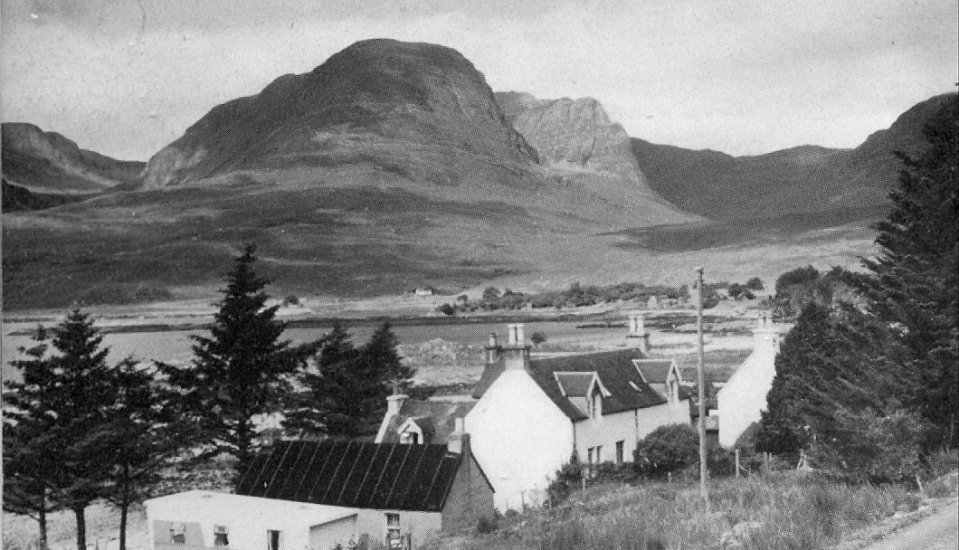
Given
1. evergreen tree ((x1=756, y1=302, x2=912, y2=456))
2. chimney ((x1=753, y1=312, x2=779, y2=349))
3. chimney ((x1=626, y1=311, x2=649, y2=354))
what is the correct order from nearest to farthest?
1. evergreen tree ((x1=756, y1=302, x2=912, y2=456))
2. chimney ((x1=753, y1=312, x2=779, y2=349))
3. chimney ((x1=626, y1=311, x2=649, y2=354))

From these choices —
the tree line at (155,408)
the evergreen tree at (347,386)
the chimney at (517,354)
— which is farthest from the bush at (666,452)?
the tree line at (155,408)

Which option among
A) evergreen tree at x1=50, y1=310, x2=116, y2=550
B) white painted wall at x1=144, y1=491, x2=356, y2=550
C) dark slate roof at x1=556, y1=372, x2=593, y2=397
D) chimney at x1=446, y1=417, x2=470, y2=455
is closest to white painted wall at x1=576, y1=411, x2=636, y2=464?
dark slate roof at x1=556, y1=372, x2=593, y2=397

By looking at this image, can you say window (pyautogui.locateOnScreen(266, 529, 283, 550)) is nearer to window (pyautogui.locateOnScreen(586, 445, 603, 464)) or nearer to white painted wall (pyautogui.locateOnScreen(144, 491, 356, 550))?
white painted wall (pyautogui.locateOnScreen(144, 491, 356, 550))

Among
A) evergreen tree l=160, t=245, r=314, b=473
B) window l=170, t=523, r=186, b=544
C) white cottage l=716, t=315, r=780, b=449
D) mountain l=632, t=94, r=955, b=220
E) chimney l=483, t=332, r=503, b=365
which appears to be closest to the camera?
mountain l=632, t=94, r=955, b=220

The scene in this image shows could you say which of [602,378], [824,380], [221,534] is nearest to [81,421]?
[221,534]

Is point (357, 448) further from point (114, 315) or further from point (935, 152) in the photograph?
point (114, 315)

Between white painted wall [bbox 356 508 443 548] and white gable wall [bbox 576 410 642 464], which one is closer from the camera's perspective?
white painted wall [bbox 356 508 443 548]

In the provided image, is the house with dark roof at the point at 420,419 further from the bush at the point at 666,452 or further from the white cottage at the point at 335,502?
the bush at the point at 666,452
